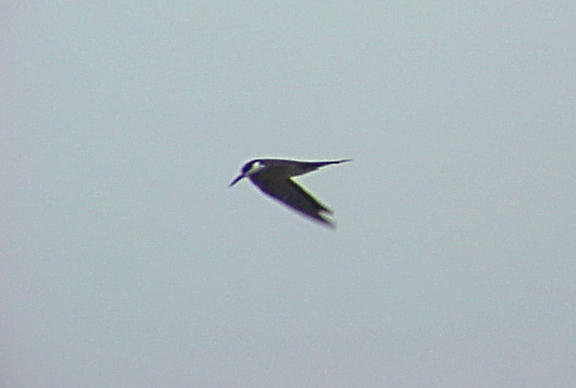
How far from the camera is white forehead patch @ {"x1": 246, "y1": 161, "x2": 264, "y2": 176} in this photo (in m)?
5.40

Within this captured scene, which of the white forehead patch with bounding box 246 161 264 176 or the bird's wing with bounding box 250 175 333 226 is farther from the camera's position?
the white forehead patch with bounding box 246 161 264 176

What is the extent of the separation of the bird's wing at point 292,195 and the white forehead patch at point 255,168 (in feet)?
0.13

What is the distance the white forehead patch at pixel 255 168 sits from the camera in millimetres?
5402

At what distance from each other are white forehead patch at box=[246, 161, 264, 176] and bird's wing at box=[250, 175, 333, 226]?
0.04m

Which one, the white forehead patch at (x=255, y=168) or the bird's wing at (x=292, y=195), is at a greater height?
the white forehead patch at (x=255, y=168)

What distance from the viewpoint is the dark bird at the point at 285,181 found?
5258 mm

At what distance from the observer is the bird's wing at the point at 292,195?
17.4 ft

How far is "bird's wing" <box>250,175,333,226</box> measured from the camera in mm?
5301

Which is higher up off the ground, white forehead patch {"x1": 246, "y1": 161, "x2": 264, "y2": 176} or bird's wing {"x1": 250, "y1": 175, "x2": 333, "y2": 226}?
white forehead patch {"x1": 246, "y1": 161, "x2": 264, "y2": 176}

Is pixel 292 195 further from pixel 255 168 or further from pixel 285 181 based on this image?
pixel 255 168

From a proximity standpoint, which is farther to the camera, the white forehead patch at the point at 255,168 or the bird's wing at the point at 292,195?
the white forehead patch at the point at 255,168

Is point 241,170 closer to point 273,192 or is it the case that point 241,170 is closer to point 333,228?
point 273,192

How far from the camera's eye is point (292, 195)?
5.42m

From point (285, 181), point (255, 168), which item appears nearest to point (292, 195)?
point (285, 181)
